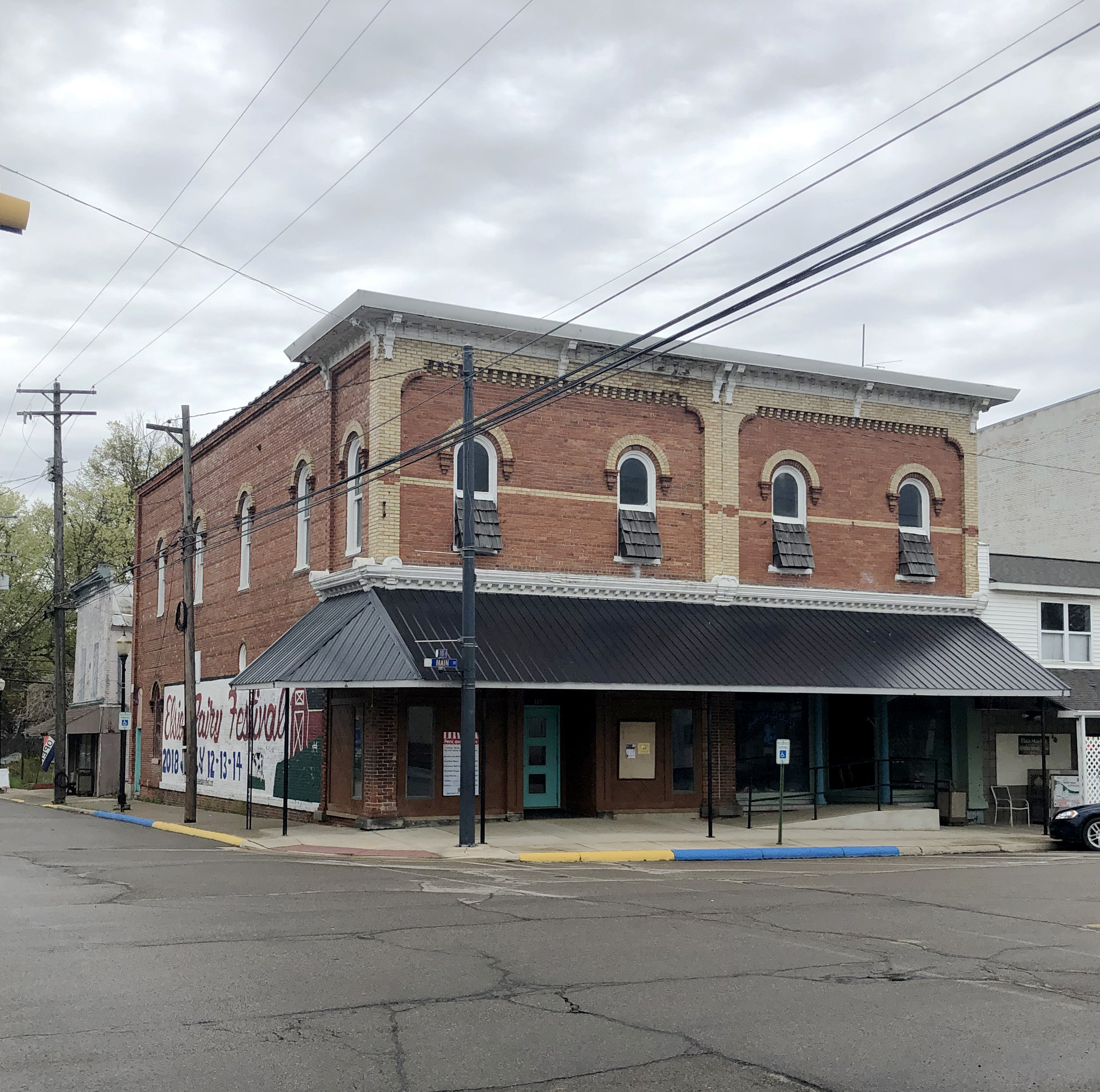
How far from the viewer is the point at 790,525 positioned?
27.8 metres

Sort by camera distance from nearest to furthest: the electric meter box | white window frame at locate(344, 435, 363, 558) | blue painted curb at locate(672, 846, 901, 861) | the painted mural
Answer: blue painted curb at locate(672, 846, 901, 861), white window frame at locate(344, 435, 363, 558), the electric meter box, the painted mural

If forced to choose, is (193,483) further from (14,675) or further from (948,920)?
(14,675)

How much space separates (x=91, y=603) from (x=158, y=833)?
26.1 meters

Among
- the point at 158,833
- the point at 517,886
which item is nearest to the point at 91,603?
the point at 158,833

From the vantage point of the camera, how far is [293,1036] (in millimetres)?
7516

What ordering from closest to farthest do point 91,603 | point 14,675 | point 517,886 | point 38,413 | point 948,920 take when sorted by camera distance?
1. point 948,920
2. point 517,886
3. point 38,413
4. point 91,603
5. point 14,675

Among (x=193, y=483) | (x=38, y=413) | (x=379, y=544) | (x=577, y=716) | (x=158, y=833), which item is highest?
(x=38, y=413)

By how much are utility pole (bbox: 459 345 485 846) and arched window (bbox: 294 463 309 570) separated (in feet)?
25.6

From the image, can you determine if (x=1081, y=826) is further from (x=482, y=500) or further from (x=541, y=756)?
(x=482, y=500)

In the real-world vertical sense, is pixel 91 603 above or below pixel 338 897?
above

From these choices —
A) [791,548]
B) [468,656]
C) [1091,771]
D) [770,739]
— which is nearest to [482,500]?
[468,656]

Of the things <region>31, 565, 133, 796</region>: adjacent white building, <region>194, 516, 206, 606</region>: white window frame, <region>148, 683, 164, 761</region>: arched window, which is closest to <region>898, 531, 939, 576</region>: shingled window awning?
<region>194, 516, 206, 606</region>: white window frame

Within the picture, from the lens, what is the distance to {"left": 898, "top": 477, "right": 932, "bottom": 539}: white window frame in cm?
2916

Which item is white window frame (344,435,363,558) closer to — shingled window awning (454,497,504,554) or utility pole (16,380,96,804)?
shingled window awning (454,497,504,554)
